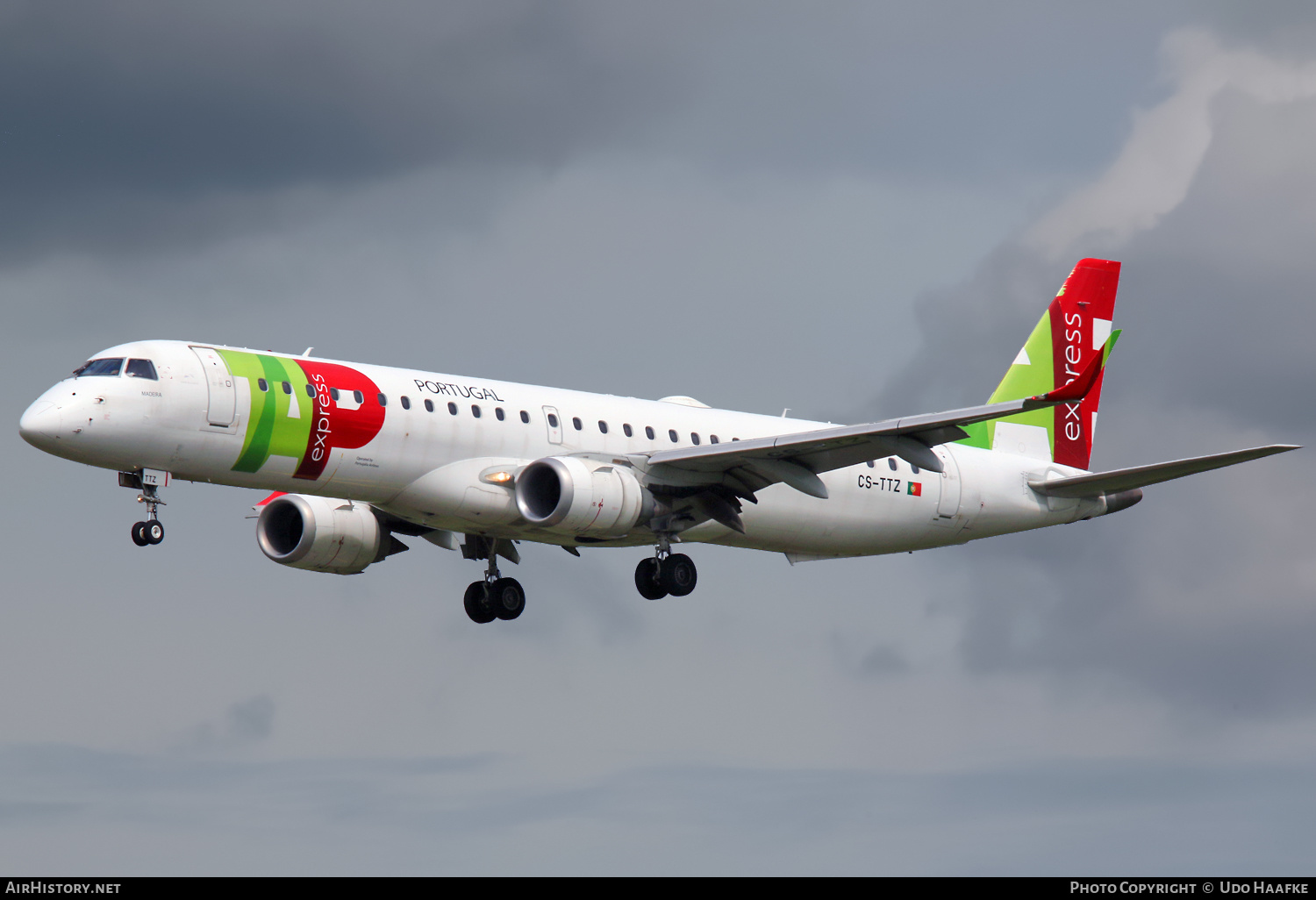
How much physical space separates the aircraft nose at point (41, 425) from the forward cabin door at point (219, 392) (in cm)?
275

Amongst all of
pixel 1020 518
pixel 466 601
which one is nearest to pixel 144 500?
pixel 466 601

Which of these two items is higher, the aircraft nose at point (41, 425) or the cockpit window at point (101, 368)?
the cockpit window at point (101, 368)

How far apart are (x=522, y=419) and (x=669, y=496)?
3.60 m

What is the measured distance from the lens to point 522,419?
38.5m

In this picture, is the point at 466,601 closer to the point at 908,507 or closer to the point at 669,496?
the point at 669,496

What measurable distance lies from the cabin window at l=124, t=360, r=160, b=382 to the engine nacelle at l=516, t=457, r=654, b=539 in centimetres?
764

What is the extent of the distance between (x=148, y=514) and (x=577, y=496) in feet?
27.6

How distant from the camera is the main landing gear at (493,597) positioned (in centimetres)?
4253

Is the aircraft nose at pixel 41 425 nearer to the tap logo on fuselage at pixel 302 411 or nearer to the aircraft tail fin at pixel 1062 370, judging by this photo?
the tap logo on fuselage at pixel 302 411

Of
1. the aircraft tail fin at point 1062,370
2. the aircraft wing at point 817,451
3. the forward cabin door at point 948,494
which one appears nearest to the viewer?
the aircraft wing at point 817,451

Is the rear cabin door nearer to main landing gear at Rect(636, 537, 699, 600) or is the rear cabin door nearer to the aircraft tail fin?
main landing gear at Rect(636, 537, 699, 600)

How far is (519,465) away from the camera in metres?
38.0

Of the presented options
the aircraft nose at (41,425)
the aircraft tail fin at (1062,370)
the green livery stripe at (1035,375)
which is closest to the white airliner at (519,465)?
the aircraft nose at (41,425)

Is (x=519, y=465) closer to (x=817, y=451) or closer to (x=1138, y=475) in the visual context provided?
(x=817, y=451)
